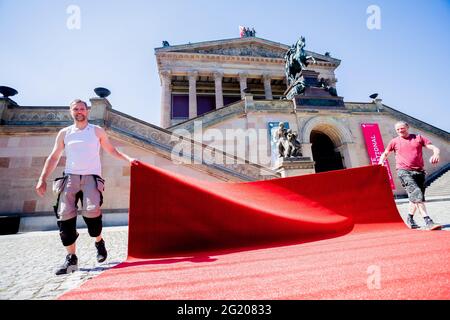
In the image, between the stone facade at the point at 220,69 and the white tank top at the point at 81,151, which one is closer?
the white tank top at the point at 81,151

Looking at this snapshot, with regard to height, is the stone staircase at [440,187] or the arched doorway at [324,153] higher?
the arched doorway at [324,153]

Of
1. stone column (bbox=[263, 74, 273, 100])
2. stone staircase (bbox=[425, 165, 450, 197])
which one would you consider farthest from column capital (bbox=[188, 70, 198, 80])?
stone staircase (bbox=[425, 165, 450, 197])

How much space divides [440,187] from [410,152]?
1221cm

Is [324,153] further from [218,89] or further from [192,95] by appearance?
[192,95]

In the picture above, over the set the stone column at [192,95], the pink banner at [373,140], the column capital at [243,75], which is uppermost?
the column capital at [243,75]

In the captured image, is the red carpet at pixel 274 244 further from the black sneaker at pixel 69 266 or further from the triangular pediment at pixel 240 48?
the triangular pediment at pixel 240 48

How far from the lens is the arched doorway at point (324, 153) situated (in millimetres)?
16516

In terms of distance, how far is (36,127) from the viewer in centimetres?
777

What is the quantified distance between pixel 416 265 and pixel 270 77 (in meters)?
30.2

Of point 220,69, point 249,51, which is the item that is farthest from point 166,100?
point 249,51

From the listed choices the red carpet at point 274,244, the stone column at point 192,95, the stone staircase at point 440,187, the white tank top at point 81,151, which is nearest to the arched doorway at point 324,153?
the stone staircase at point 440,187

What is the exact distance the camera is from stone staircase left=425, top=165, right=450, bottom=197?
38.4ft

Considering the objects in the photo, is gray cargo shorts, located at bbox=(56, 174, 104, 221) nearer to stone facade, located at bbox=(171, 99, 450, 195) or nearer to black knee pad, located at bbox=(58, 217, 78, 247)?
black knee pad, located at bbox=(58, 217, 78, 247)
